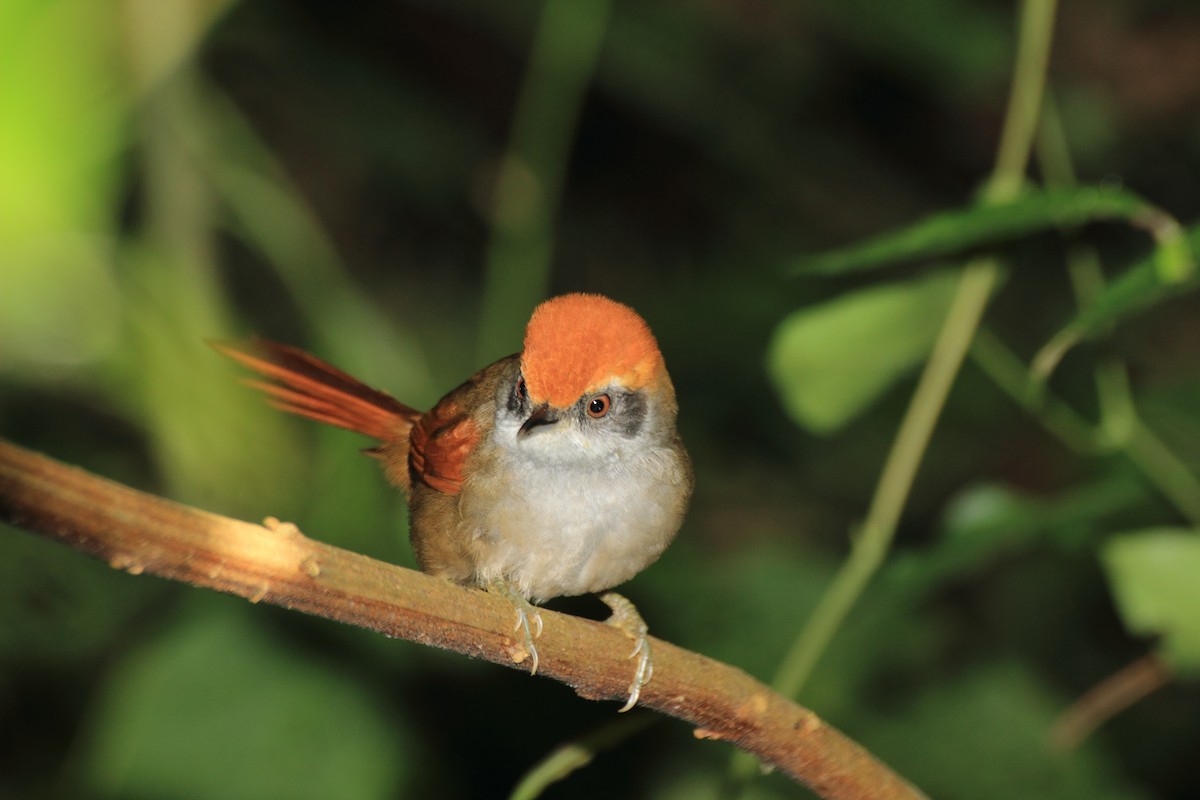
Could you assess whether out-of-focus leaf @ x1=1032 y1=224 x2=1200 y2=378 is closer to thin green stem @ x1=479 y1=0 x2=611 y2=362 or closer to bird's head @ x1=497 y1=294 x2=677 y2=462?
bird's head @ x1=497 y1=294 x2=677 y2=462

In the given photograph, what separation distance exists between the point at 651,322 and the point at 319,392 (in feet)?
12.3

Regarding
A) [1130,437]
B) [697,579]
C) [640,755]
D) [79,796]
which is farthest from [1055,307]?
[79,796]

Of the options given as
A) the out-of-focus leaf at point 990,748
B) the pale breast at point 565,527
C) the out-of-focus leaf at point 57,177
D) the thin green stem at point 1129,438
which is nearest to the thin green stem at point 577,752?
the pale breast at point 565,527

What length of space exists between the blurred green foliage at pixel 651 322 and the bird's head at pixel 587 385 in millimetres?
327

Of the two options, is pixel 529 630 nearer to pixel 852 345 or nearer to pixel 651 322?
pixel 852 345

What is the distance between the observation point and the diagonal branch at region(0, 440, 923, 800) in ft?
5.13

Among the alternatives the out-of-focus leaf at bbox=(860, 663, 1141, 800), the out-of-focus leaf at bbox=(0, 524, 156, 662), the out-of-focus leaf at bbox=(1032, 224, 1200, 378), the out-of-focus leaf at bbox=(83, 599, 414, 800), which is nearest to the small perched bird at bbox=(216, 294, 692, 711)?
the out-of-focus leaf at bbox=(1032, 224, 1200, 378)

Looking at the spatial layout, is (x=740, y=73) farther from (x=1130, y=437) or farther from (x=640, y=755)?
(x=1130, y=437)

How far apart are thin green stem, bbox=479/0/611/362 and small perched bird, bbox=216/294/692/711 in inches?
54.7

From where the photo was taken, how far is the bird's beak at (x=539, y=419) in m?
2.72

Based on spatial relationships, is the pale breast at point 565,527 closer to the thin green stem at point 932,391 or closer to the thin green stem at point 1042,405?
the thin green stem at point 932,391

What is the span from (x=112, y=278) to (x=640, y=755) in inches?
103

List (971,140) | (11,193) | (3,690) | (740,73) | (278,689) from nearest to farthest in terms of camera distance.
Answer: (11,193) < (278,689) < (3,690) < (740,73) < (971,140)

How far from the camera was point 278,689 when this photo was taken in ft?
12.9
